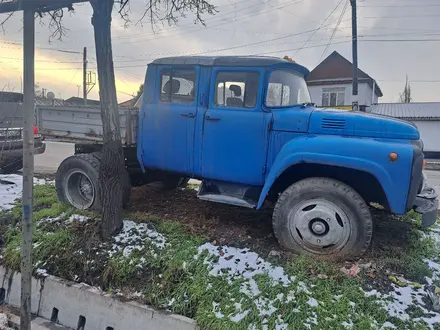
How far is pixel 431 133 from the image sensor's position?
24062 millimetres

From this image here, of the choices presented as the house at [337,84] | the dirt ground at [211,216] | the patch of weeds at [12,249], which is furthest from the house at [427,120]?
the patch of weeds at [12,249]

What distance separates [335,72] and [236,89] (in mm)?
25437

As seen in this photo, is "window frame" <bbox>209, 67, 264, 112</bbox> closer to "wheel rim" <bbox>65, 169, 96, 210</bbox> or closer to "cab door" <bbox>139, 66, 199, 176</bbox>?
"cab door" <bbox>139, 66, 199, 176</bbox>

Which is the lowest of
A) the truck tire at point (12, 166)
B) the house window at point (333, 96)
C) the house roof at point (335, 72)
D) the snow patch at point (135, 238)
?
the snow patch at point (135, 238)

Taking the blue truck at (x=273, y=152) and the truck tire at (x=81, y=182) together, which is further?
the truck tire at (x=81, y=182)

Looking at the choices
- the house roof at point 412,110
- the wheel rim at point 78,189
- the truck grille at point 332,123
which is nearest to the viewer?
the truck grille at point 332,123

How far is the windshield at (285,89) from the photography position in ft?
13.6

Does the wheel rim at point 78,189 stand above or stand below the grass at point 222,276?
above

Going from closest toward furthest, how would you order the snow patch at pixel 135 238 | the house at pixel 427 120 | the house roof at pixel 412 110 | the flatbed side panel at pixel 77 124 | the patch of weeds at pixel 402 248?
the patch of weeds at pixel 402 248 → the snow patch at pixel 135 238 → the flatbed side panel at pixel 77 124 → the house at pixel 427 120 → the house roof at pixel 412 110

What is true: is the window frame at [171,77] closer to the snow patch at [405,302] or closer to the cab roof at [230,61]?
the cab roof at [230,61]

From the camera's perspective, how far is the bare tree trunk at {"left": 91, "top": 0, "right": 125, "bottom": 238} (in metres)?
4.09

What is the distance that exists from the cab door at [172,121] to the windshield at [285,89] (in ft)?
3.27

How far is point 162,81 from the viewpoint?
4.65 m

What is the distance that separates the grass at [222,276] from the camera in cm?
289
